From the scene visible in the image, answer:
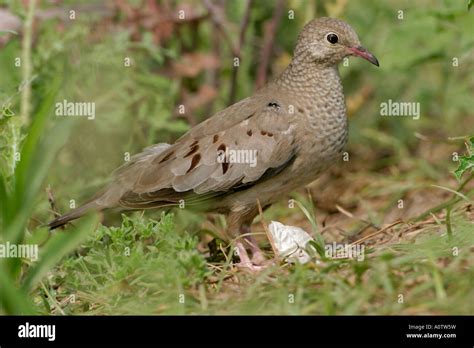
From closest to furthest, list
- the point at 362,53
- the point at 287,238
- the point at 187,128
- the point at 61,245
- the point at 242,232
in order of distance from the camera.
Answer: the point at 61,245 → the point at 287,238 → the point at 362,53 → the point at 242,232 → the point at 187,128

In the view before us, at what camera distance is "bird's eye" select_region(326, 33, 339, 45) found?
5598 mm

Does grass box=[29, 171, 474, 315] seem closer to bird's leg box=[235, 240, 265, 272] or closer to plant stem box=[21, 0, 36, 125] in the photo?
bird's leg box=[235, 240, 265, 272]

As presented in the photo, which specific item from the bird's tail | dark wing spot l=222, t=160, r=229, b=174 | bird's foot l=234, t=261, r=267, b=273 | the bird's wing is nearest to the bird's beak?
the bird's wing

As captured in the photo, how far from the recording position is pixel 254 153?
17.4ft

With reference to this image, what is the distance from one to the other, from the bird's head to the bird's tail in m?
1.50

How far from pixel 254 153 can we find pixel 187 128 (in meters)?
1.25

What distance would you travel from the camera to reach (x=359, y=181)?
732 centimetres

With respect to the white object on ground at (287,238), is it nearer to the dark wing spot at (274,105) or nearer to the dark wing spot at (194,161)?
the dark wing spot at (194,161)

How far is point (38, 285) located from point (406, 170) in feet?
11.0

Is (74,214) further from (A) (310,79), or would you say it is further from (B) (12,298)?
(A) (310,79)

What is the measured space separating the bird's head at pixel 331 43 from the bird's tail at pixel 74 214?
150 centimetres

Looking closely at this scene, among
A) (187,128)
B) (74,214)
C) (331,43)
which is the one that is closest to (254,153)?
(331,43)
